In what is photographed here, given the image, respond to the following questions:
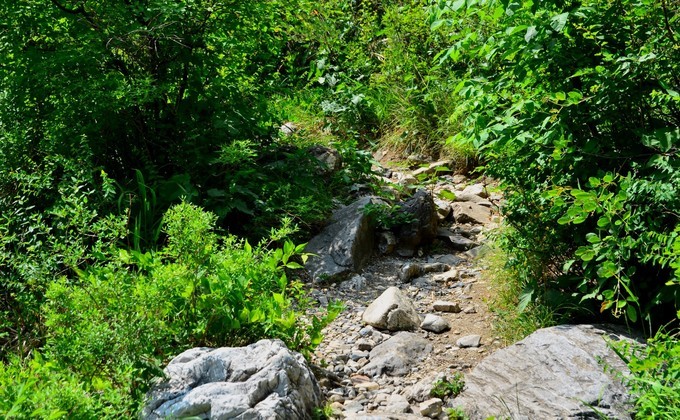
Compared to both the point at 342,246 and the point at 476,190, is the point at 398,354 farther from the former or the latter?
the point at 476,190

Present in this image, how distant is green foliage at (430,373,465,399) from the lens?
13.4 ft

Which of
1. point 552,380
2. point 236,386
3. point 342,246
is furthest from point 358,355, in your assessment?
point 342,246

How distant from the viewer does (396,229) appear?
258 inches

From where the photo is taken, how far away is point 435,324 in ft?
16.7

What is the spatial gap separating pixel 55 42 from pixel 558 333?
174 inches

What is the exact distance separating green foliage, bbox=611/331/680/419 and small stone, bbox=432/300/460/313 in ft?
5.74

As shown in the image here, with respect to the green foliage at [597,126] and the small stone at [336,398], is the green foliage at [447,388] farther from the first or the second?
the green foliage at [597,126]

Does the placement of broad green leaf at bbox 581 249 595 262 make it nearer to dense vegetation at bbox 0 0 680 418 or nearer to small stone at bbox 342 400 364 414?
dense vegetation at bbox 0 0 680 418

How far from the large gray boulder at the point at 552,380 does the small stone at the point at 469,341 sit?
21.4 inches

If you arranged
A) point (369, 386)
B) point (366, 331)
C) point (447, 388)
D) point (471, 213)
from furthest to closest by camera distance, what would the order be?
point (471, 213), point (366, 331), point (369, 386), point (447, 388)

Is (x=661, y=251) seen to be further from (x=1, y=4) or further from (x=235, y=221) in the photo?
(x=1, y=4)

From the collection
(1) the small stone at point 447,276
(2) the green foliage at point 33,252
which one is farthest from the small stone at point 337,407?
(1) the small stone at point 447,276

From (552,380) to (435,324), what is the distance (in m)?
1.25

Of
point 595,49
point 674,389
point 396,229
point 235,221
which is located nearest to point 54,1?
point 235,221
